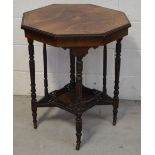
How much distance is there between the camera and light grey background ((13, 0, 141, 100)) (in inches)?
88.0

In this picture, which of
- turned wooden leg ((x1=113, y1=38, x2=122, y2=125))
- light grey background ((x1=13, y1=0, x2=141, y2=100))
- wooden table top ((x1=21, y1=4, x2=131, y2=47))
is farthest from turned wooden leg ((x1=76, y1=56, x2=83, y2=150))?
light grey background ((x1=13, y1=0, x2=141, y2=100))

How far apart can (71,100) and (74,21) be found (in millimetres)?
507

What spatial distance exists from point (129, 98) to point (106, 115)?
0.29 m

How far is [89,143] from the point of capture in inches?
76.8

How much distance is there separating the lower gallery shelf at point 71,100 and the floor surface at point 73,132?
0.16m

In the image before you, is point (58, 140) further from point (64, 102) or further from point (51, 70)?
point (51, 70)

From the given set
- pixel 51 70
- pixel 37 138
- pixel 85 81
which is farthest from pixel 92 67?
pixel 37 138

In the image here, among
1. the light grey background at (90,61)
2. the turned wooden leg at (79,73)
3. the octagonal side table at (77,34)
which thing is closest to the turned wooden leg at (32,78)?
the octagonal side table at (77,34)

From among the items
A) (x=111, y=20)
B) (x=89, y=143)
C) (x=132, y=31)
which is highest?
(x=111, y=20)

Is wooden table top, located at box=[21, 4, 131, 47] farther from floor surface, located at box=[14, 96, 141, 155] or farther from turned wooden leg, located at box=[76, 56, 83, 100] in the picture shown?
floor surface, located at box=[14, 96, 141, 155]

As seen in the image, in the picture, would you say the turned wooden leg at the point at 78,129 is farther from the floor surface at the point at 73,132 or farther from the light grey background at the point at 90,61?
the light grey background at the point at 90,61

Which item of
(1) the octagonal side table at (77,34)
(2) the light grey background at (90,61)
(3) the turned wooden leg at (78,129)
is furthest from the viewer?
(2) the light grey background at (90,61)

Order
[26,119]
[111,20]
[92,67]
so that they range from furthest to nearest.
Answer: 1. [92,67]
2. [26,119]
3. [111,20]

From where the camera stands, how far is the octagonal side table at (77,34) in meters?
1.61
